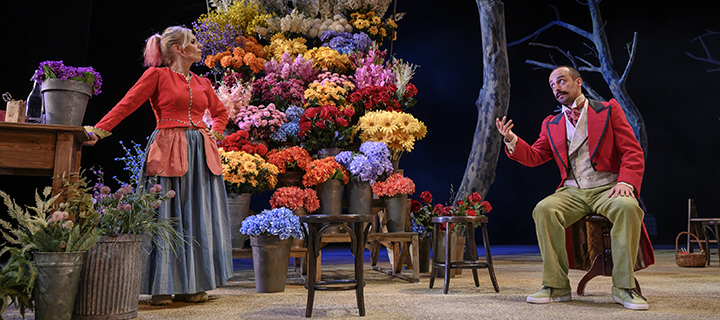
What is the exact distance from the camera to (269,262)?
3.59 metres

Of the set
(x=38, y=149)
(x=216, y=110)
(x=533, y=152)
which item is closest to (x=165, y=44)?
(x=216, y=110)

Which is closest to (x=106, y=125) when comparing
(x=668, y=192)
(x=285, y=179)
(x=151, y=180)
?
(x=151, y=180)

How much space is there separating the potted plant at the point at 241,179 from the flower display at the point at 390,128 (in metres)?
0.85

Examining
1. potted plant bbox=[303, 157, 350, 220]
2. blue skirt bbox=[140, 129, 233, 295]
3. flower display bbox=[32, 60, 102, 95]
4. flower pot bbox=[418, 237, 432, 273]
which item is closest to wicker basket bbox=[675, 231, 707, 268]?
flower pot bbox=[418, 237, 432, 273]

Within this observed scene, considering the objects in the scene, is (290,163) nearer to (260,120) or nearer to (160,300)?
(260,120)

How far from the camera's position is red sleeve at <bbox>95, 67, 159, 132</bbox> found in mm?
2680

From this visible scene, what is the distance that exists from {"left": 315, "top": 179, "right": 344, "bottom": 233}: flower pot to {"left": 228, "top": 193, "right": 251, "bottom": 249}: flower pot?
0.58 meters

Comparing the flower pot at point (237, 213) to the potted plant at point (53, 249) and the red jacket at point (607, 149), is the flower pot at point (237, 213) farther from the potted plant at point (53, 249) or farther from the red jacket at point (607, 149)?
the red jacket at point (607, 149)

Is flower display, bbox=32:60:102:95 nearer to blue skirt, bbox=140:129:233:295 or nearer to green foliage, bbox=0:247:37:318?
blue skirt, bbox=140:129:233:295

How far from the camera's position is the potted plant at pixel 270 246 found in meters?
3.59

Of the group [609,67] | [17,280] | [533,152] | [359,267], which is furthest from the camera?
[609,67]

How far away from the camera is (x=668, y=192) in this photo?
36.7 feet

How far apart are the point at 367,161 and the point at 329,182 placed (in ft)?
1.13

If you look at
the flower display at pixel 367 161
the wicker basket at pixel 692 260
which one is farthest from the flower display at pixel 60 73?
the wicker basket at pixel 692 260
